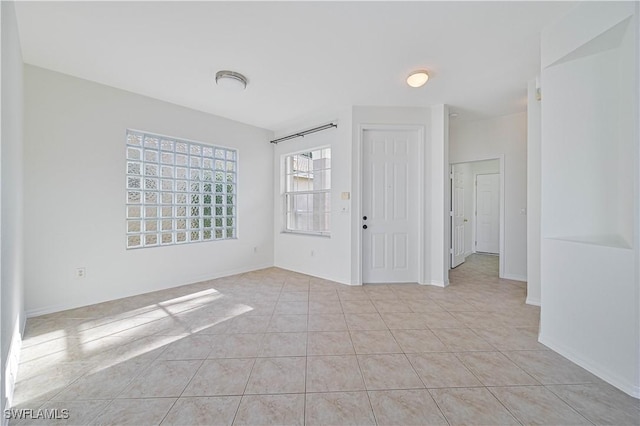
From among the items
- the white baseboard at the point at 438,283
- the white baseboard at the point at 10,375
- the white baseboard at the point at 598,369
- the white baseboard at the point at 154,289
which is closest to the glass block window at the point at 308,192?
the white baseboard at the point at 154,289

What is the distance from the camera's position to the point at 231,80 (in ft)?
8.82

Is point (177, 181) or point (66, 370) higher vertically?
point (177, 181)

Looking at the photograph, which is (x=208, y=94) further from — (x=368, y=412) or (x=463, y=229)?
(x=463, y=229)

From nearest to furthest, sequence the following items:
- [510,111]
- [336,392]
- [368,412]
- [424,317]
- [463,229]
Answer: [368,412]
[336,392]
[424,317]
[510,111]
[463,229]

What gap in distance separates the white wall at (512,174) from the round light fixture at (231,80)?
4.00m

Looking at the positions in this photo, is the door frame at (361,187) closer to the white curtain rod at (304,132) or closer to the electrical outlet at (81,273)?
the white curtain rod at (304,132)

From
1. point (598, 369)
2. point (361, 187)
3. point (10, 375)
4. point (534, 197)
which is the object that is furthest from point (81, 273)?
point (534, 197)

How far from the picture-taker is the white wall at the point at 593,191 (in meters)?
1.51

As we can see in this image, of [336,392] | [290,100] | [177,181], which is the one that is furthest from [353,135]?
[336,392]

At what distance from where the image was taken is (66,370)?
5.54 ft

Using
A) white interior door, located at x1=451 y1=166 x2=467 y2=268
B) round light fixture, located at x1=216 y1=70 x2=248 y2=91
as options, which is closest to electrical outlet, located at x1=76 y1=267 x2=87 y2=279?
round light fixture, located at x1=216 y1=70 x2=248 y2=91

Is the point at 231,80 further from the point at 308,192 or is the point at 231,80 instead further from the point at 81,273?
the point at 81,273

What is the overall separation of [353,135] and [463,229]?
11.9 feet

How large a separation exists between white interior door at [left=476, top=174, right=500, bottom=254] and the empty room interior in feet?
7.83
